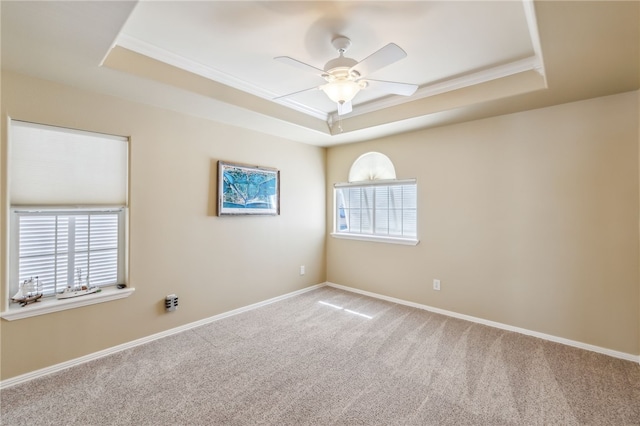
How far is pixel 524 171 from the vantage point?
9.44 feet

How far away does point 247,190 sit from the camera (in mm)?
3537

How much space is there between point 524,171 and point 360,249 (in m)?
2.24

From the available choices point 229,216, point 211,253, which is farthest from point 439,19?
point 211,253

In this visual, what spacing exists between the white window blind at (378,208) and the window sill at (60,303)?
297 cm

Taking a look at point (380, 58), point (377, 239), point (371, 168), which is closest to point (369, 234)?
point (377, 239)

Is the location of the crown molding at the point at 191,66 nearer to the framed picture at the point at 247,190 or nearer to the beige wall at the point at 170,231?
the beige wall at the point at 170,231

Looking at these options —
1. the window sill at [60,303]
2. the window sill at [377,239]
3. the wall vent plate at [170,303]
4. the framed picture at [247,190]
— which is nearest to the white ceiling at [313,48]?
the framed picture at [247,190]

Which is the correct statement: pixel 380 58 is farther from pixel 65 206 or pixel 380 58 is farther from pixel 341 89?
pixel 65 206

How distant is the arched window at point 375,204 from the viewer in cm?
381

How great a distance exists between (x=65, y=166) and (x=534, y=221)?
433cm

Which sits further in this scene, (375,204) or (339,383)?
(375,204)

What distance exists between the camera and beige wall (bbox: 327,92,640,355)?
2445 millimetres

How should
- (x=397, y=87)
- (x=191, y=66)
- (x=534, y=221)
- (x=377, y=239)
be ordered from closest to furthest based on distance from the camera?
(x=397, y=87), (x=191, y=66), (x=534, y=221), (x=377, y=239)

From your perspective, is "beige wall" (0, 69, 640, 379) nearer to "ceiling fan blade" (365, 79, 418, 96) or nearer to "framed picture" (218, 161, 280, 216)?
"framed picture" (218, 161, 280, 216)
